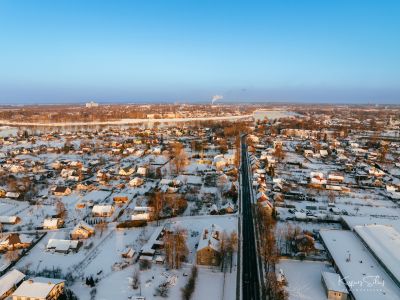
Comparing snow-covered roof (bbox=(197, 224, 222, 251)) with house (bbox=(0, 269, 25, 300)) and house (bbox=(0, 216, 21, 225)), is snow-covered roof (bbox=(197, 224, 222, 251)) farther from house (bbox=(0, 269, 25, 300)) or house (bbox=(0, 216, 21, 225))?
house (bbox=(0, 216, 21, 225))

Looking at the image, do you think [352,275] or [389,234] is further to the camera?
[389,234]

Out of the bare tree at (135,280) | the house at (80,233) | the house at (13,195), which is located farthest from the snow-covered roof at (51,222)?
the bare tree at (135,280)

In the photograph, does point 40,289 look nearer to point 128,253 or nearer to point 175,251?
point 128,253

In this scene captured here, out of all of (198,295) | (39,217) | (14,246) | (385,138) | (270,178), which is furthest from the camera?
(385,138)

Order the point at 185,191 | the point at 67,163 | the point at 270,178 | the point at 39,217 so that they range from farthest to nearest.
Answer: the point at 67,163 → the point at 270,178 → the point at 185,191 → the point at 39,217

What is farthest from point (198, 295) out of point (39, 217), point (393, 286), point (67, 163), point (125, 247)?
point (67, 163)

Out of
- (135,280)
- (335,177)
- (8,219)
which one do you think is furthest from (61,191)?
(335,177)

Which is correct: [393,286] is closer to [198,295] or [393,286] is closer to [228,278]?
[228,278]
